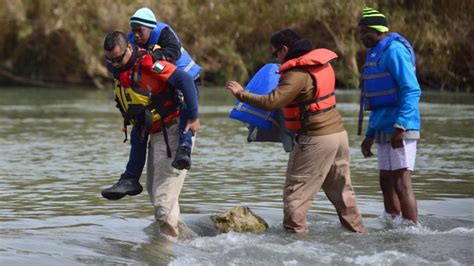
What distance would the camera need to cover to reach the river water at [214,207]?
7.22m

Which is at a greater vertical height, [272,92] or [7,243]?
[272,92]

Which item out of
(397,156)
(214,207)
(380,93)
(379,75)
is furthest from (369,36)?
(214,207)

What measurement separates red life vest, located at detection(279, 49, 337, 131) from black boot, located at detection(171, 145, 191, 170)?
95 centimetres

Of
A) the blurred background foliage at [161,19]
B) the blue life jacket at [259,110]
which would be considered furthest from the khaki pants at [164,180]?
the blurred background foliage at [161,19]

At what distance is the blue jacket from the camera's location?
8000mm

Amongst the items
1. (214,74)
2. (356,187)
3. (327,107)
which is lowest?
(214,74)

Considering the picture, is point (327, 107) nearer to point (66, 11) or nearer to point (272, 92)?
point (272, 92)

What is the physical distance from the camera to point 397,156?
8156 mm

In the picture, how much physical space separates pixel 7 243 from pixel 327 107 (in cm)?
255

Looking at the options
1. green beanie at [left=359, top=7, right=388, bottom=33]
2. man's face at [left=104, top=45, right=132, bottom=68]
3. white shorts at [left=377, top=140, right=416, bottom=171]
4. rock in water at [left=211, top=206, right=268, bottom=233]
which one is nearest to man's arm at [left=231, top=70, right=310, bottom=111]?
man's face at [left=104, top=45, right=132, bottom=68]

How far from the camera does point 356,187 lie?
10836mm

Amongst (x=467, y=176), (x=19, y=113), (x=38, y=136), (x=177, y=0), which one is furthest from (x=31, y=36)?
(x=467, y=176)

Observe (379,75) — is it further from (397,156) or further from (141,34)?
(141,34)

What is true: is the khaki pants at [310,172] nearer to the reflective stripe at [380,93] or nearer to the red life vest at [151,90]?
the reflective stripe at [380,93]
